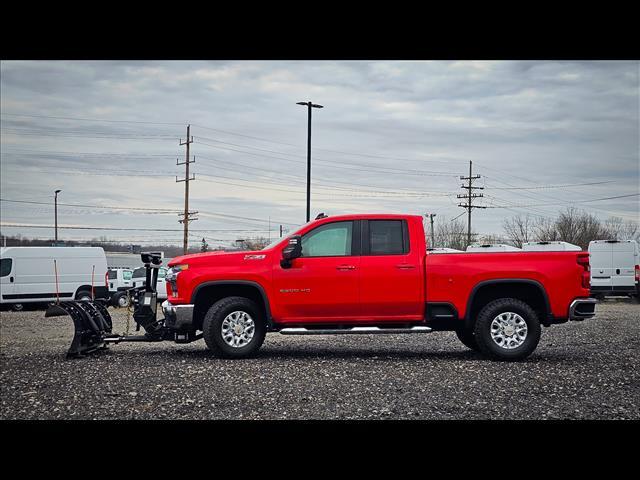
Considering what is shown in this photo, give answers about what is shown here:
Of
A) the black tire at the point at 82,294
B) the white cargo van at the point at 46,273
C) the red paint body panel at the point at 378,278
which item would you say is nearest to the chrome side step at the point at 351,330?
the red paint body panel at the point at 378,278

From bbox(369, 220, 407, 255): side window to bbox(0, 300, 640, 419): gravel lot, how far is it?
1.61 m

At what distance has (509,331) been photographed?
1000 cm

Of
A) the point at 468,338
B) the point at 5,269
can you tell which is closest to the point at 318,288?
the point at 468,338

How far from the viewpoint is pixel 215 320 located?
10.1 meters

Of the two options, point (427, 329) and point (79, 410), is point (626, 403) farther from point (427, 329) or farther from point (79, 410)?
point (79, 410)

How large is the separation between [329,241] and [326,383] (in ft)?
9.28

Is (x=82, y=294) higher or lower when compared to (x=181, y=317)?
lower

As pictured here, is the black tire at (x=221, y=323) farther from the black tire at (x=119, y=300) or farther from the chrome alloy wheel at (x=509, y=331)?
the black tire at (x=119, y=300)

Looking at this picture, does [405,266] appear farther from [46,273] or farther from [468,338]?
[46,273]

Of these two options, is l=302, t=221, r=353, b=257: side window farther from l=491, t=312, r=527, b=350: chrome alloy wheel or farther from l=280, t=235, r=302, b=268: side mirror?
l=491, t=312, r=527, b=350: chrome alloy wheel

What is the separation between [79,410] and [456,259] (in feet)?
18.5

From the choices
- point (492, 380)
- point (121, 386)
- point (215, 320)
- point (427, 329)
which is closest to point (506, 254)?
point (427, 329)

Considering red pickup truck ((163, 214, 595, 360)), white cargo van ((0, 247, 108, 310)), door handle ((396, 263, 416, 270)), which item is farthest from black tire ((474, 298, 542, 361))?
white cargo van ((0, 247, 108, 310))

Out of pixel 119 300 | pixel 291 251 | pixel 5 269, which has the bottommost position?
pixel 119 300
